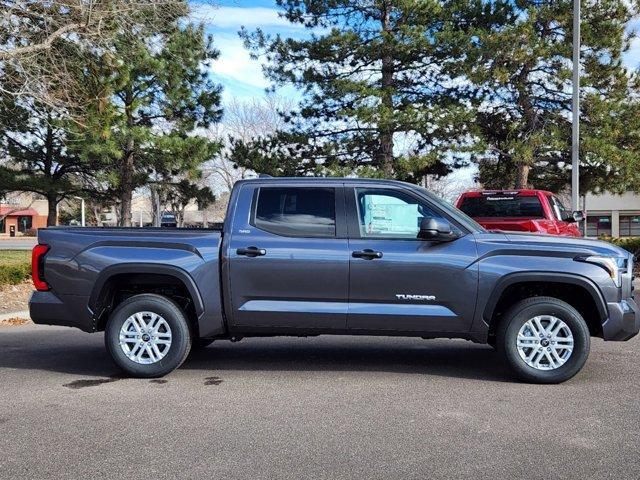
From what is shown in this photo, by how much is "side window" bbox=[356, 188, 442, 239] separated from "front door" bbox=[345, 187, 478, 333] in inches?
1.8

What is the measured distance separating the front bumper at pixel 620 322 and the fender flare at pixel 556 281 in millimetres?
56

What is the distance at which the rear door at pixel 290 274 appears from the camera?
614 cm

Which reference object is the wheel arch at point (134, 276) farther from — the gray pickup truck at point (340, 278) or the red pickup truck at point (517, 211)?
the red pickup truck at point (517, 211)

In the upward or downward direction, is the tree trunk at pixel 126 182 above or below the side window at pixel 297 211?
above

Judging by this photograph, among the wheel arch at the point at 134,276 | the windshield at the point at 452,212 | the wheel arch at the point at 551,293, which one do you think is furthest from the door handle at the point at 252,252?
the wheel arch at the point at 551,293

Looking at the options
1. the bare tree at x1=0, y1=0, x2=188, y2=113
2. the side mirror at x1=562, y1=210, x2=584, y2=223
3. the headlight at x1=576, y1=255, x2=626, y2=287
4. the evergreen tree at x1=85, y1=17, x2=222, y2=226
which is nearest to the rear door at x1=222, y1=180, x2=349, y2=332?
the headlight at x1=576, y1=255, x2=626, y2=287

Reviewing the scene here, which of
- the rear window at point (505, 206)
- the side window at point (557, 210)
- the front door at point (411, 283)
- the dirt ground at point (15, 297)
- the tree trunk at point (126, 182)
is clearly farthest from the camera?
the tree trunk at point (126, 182)

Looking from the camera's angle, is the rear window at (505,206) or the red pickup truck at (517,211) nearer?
the red pickup truck at (517,211)

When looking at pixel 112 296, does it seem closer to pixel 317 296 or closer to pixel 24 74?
pixel 317 296

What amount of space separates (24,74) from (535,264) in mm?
11472

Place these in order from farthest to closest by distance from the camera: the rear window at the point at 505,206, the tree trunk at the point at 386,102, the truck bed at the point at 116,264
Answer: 1. the tree trunk at the point at 386,102
2. the rear window at the point at 505,206
3. the truck bed at the point at 116,264

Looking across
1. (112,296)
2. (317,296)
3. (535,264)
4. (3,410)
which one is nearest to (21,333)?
(112,296)

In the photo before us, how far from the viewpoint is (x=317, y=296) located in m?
6.16

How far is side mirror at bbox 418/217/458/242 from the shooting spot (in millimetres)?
5961
